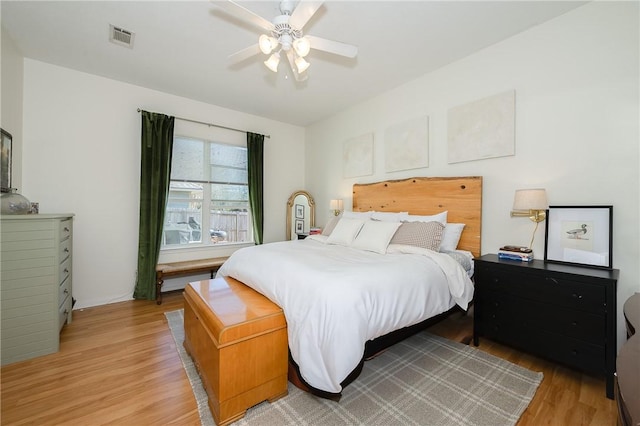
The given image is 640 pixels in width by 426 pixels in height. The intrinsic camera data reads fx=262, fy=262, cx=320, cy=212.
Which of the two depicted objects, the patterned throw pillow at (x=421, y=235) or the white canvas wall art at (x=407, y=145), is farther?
the white canvas wall art at (x=407, y=145)

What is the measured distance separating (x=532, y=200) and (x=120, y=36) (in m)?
3.86

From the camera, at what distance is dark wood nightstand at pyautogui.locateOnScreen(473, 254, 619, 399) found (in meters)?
1.65

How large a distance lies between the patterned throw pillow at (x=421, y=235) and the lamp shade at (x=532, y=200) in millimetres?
646

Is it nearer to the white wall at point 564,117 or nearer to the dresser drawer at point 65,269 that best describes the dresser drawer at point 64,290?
the dresser drawer at point 65,269

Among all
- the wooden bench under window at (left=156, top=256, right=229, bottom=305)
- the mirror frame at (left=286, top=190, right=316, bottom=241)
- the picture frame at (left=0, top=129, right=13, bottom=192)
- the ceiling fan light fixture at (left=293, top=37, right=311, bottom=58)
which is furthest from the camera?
the mirror frame at (left=286, top=190, right=316, bottom=241)

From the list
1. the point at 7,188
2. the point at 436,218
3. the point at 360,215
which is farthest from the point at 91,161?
the point at 436,218

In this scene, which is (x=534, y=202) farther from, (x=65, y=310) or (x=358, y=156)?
(x=65, y=310)

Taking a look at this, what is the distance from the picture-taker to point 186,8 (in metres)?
2.05

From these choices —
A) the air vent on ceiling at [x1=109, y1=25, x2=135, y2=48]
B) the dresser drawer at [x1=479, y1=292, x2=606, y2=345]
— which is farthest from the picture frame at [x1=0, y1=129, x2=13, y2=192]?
the dresser drawer at [x1=479, y1=292, x2=606, y2=345]

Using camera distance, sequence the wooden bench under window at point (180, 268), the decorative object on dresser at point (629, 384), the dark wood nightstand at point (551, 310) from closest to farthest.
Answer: the decorative object on dresser at point (629, 384) < the dark wood nightstand at point (551, 310) < the wooden bench under window at point (180, 268)

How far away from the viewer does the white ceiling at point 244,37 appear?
6.76 feet

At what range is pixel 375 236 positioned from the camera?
2590 mm

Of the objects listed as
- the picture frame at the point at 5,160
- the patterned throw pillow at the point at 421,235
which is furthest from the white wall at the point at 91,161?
the patterned throw pillow at the point at 421,235

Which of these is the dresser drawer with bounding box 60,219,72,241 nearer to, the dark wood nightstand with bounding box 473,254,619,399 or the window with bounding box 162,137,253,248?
the window with bounding box 162,137,253,248
